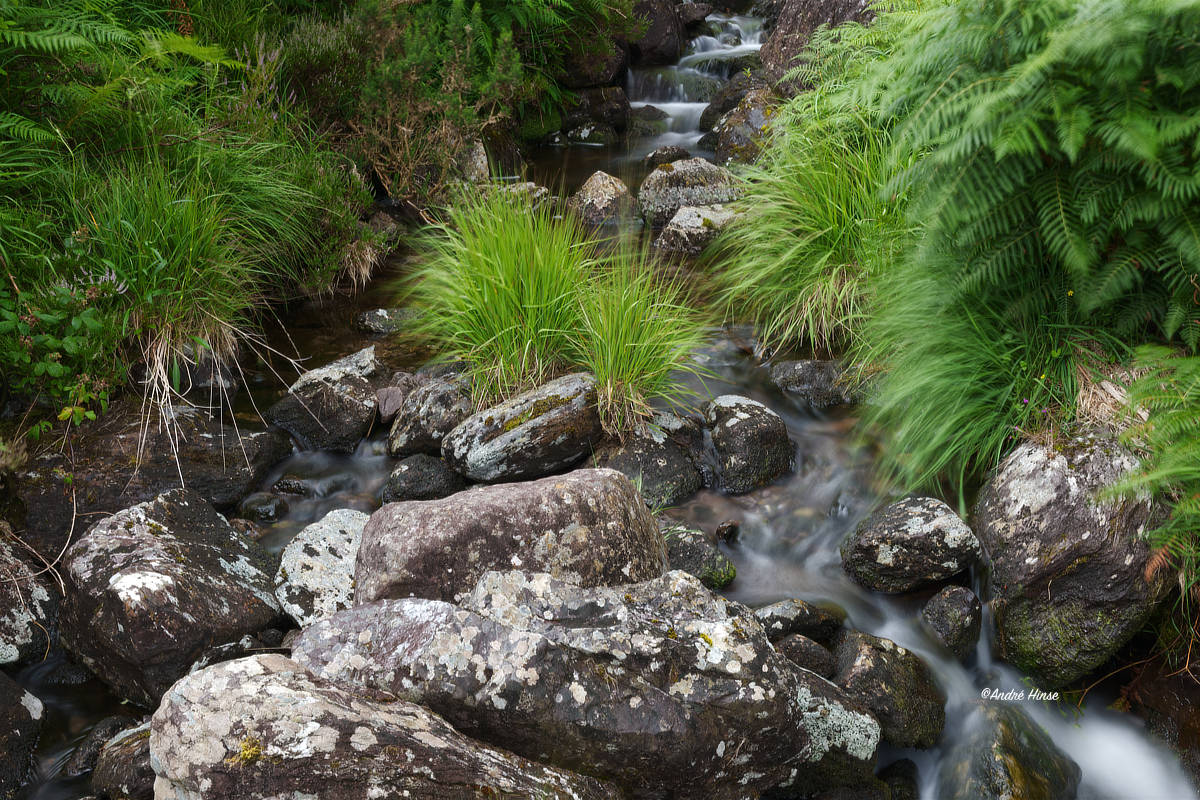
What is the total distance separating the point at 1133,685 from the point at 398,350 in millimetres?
4769

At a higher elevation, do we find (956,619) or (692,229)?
(692,229)

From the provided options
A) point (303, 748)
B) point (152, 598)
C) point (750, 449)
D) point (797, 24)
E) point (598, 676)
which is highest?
point (797, 24)

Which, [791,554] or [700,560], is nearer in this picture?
[700,560]

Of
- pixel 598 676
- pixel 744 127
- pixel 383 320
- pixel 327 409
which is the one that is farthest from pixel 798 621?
pixel 744 127

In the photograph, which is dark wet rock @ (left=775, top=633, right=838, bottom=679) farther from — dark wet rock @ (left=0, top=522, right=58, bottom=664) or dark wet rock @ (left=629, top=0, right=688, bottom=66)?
dark wet rock @ (left=629, top=0, right=688, bottom=66)

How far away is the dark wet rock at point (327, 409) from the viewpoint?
5148 mm

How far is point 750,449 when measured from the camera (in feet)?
15.2

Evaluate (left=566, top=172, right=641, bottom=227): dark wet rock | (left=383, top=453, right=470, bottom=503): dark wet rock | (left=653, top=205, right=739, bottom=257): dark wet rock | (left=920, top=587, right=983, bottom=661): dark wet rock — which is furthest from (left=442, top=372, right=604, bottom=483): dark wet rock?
(left=566, top=172, right=641, bottom=227): dark wet rock

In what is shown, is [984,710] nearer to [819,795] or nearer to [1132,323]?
[819,795]

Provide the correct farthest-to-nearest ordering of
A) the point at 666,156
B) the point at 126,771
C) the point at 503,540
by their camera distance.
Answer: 1. the point at 666,156
2. the point at 503,540
3. the point at 126,771

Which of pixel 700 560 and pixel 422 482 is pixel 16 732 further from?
pixel 700 560

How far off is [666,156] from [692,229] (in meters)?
2.36

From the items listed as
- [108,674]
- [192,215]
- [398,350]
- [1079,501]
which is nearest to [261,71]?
[192,215]

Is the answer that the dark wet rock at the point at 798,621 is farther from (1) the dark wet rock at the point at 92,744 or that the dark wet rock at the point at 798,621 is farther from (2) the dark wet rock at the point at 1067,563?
(1) the dark wet rock at the point at 92,744
